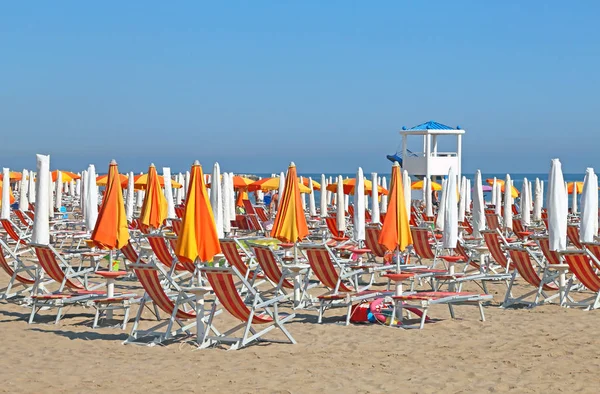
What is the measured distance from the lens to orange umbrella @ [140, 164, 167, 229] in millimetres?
11977

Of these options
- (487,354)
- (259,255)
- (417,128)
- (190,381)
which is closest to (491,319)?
(487,354)

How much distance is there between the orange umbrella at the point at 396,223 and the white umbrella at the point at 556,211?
6.64 feet

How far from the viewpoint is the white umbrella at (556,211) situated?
971 centimetres

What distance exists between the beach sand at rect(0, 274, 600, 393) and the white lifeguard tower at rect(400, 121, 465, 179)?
761 inches

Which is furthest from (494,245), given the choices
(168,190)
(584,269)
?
(168,190)

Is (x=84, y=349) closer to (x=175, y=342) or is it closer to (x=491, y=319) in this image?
(x=175, y=342)

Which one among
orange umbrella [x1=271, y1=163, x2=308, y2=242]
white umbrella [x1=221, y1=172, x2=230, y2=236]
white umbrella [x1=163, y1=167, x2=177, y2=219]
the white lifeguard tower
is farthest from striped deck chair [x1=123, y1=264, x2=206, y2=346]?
the white lifeguard tower

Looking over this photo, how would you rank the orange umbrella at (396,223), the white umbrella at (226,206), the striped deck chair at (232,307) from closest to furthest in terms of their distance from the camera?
1. the striped deck chair at (232,307)
2. the orange umbrella at (396,223)
3. the white umbrella at (226,206)

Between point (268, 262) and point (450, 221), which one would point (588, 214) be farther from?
point (268, 262)

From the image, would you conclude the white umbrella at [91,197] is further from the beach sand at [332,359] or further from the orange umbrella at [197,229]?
the orange umbrella at [197,229]

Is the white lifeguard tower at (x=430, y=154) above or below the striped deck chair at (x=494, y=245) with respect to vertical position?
above

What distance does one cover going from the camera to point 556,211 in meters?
9.93

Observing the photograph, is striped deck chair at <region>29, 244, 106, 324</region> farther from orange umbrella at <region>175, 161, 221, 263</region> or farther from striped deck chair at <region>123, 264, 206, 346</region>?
orange umbrella at <region>175, 161, 221, 263</region>

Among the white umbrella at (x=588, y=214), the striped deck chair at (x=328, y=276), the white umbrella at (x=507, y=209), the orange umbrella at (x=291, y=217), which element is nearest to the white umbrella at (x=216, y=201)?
the orange umbrella at (x=291, y=217)
